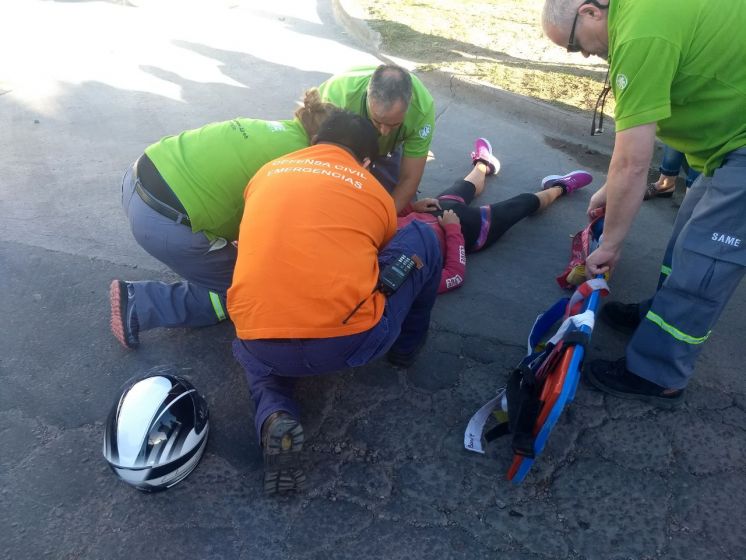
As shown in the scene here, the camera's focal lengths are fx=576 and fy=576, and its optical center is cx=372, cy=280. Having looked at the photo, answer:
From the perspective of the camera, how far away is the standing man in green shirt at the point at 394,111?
272 centimetres

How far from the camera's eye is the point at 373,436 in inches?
97.0

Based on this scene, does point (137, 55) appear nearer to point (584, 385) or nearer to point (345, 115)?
point (345, 115)

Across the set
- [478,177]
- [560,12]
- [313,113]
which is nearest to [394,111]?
[313,113]

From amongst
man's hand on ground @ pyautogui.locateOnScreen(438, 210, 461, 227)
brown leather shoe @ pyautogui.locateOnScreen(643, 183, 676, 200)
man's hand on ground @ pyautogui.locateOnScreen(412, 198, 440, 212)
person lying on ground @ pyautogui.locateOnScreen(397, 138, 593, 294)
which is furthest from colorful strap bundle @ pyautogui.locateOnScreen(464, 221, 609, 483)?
brown leather shoe @ pyautogui.locateOnScreen(643, 183, 676, 200)

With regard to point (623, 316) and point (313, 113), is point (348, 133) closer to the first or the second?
point (313, 113)

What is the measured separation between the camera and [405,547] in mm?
2082

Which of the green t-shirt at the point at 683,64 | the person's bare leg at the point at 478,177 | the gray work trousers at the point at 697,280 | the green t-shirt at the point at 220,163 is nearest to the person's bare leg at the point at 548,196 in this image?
the person's bare leg at the point at 478,177

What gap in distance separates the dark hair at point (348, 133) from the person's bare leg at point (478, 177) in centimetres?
182

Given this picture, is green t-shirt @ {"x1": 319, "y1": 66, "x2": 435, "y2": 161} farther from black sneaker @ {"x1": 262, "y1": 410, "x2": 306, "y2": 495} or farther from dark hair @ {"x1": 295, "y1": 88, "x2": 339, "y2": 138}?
black sneaker @ {"x1": 262, "y1": 410, "x2": 306, "y2": 495}

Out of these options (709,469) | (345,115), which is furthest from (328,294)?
(709,469)

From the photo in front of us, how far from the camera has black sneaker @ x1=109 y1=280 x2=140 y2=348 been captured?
9.12 ft

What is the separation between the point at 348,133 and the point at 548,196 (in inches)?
80.9

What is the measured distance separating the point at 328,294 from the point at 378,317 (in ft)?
0.87

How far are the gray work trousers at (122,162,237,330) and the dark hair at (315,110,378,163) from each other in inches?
29.2
